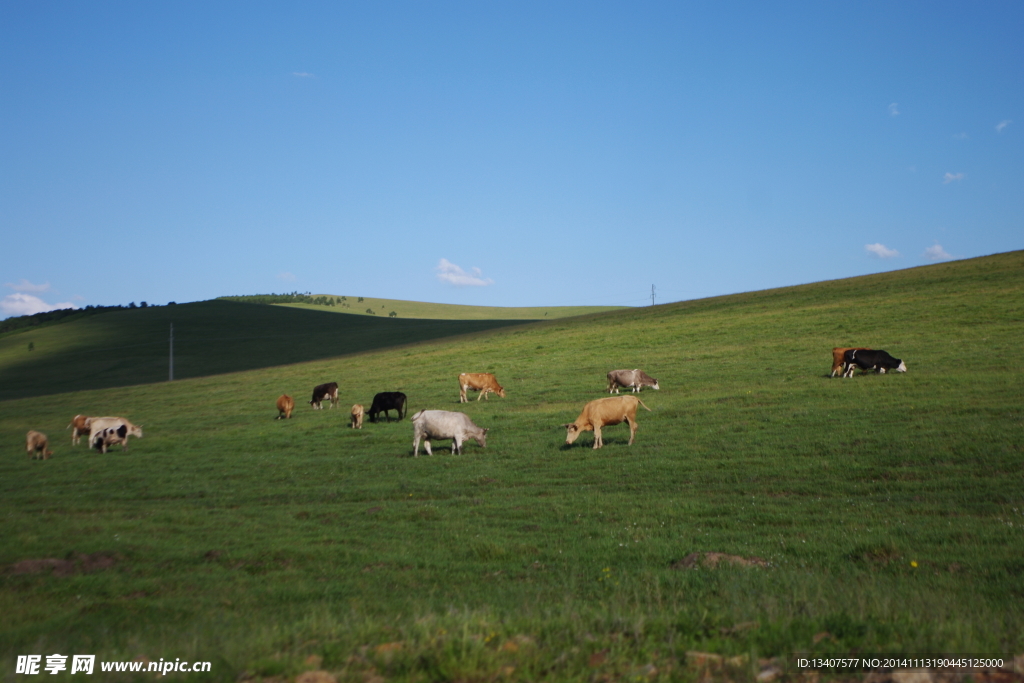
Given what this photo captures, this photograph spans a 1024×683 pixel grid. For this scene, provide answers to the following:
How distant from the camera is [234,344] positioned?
252 feet

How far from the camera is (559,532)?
1191cm

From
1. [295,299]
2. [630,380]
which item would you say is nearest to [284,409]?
[630,380]

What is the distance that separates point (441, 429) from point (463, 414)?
920mm

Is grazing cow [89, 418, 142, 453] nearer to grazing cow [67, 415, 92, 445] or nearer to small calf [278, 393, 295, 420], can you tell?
grazing cow [67, 415, 92, 445]

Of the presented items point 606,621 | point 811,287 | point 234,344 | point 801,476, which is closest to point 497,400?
point 801,476

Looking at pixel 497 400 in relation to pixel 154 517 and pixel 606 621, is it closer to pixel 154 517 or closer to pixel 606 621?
pixel 154 517

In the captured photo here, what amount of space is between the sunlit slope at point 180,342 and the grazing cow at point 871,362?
4546 cm

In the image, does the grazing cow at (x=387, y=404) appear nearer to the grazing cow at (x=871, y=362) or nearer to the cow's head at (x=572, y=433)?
the cow's head at (x=572, y=433)

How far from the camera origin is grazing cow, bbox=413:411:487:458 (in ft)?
69.2

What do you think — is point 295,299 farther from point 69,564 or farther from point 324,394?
point 69,564

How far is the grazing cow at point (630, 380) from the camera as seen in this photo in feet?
97.7

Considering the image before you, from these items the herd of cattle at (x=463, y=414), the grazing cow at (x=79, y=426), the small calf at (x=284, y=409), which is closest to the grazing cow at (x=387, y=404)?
the herd of cattle at (x=463, y=414)

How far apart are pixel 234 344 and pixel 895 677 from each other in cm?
7911

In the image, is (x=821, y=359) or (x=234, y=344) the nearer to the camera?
(x=821, y=359)
